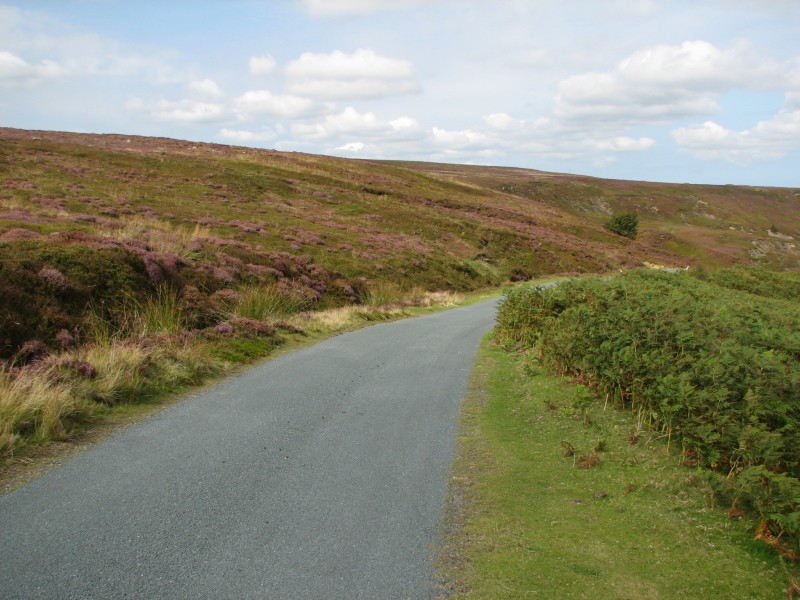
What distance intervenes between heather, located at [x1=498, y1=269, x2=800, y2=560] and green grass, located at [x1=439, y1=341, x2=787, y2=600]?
0.28m

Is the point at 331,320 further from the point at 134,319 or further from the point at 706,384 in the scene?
the point at 706,384

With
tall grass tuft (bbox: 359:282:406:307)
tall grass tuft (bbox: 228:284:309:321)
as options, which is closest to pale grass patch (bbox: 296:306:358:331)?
tall grass tuft (bbox: 228:284:309:321)

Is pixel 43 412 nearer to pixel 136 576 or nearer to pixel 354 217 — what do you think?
pixel 136 576

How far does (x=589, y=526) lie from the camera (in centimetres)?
554

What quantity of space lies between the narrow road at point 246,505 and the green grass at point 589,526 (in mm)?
417

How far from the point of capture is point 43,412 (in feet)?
24.2

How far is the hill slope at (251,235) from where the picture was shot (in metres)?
14.0

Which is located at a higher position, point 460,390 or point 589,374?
→ point 589,374

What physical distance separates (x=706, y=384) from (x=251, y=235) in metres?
26.3

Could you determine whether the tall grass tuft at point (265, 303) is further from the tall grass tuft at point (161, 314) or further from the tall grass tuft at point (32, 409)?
the tall grass tuft at point (32, 409)

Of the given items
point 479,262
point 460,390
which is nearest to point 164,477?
point 460,390

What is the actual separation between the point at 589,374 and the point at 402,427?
132 inches

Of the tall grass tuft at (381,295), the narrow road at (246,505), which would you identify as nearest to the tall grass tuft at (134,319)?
the narrow road at (246,505)

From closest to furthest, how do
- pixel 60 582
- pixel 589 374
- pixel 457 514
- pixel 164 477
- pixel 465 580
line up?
pixel 60 582 → pixel 465 580 → pixel 457 514 → pixel 164 477 → pixel 589 374
